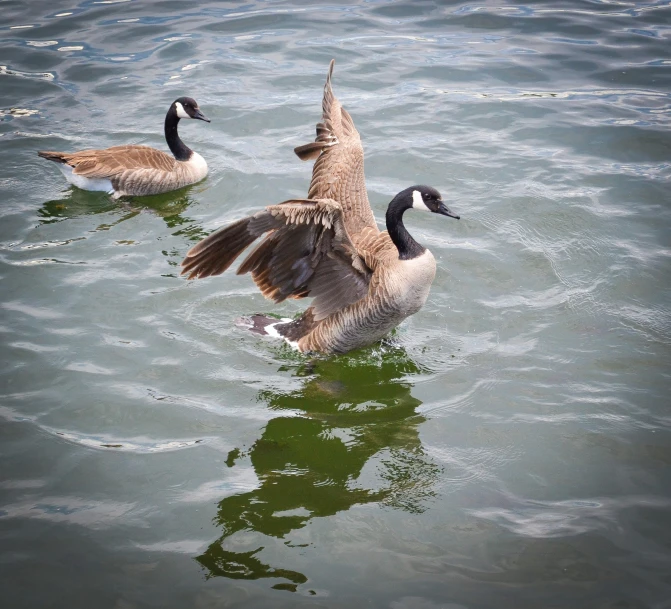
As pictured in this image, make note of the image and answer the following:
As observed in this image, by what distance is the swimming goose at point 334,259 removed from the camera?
20.6 ft

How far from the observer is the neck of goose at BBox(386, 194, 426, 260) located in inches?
269

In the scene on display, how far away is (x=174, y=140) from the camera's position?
10500 mm

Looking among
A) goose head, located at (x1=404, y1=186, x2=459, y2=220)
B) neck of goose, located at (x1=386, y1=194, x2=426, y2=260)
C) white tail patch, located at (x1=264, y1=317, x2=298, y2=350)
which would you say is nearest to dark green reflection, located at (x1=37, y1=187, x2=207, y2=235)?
white tail patch, located at (x1=264, y1=317, x2=298, y2=350)

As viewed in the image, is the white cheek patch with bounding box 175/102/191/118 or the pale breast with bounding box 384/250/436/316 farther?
the white cheek patch with bounding box 175/102/191/118

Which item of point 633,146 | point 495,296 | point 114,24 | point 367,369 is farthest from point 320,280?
point 114,24

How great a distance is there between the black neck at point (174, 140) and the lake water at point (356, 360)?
1.85 ft

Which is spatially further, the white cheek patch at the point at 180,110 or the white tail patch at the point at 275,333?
the white cheek patch at the point at 180,110

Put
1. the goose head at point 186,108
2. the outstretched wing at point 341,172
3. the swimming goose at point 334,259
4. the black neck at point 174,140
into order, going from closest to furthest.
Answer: the swimming goose at point 334,259
the outstretched wing at point 341,172
the goose head at point 186,108
the black neck at point 174,140

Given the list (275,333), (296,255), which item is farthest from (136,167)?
(296,255)

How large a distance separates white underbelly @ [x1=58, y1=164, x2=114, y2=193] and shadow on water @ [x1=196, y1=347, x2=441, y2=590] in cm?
435

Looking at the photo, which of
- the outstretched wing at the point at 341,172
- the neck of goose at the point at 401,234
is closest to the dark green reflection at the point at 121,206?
the outstretched wing at the point at 341,172

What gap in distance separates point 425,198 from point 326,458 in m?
2.62

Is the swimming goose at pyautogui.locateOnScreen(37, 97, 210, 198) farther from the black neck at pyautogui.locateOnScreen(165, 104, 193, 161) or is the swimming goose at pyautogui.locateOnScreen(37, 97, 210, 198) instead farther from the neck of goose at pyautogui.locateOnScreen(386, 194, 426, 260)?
the neck of goose at pyautogui.locateOnScreen(386, 194, 426, 260)

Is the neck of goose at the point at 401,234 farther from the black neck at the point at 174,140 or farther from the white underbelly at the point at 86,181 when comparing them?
the white underbelly at the point at 86,181
